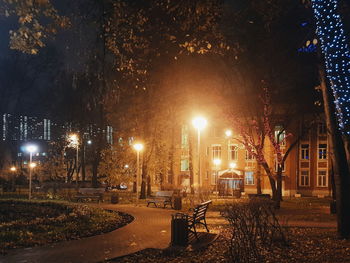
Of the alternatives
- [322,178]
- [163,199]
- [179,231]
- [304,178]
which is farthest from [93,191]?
[322,178]

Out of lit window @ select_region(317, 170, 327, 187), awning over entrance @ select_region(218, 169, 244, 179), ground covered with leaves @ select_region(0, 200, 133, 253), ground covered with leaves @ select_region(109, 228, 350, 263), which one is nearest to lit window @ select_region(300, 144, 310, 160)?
lit window @ select_region(317, 170, 327, 187)

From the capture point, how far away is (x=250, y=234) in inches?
380

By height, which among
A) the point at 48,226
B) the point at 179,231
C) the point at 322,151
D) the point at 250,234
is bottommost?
the point at 48,226

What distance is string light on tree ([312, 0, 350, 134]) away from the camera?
812 centimetres

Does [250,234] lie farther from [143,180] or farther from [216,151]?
[216,151]

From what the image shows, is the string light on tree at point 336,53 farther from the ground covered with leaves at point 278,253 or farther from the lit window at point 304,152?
the lit window at point 304,152

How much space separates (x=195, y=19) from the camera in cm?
1056

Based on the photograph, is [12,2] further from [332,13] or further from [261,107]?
[261,107]

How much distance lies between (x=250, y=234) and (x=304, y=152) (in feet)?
163

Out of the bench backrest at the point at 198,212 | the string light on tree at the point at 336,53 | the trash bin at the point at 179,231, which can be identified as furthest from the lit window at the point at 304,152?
the string light on tree at the point at 336,53

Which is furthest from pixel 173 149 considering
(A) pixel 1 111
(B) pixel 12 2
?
(B) pixel 12 2

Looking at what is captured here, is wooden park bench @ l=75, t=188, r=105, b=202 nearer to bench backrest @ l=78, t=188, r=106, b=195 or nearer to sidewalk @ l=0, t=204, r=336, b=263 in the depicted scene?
bench backrest @ l=78, t=188, r=106, b=195

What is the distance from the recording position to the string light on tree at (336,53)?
8117 millimetres

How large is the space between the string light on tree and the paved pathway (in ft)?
18.9
